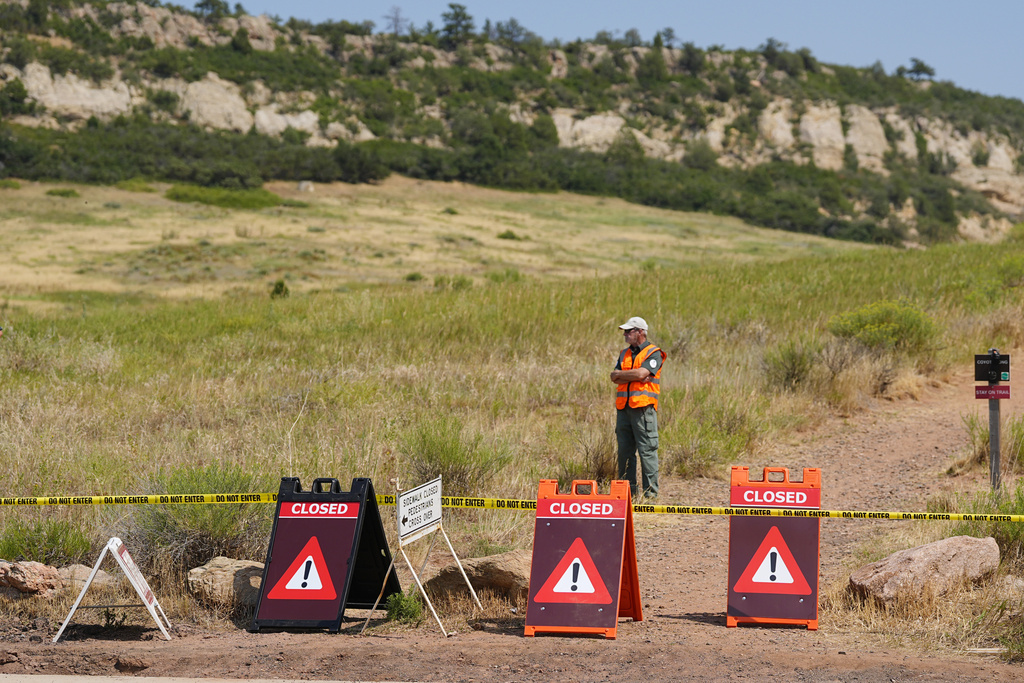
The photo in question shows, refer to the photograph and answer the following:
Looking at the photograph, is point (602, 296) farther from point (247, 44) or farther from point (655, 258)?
point (247, 44)

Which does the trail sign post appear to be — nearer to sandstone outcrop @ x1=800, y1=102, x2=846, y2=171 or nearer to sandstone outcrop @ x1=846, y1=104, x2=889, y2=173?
sandstone outcrop @ x1=800, y1=102, x2=846, y2=171

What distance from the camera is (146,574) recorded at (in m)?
6.70

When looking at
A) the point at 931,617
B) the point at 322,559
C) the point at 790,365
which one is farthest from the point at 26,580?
the point at 790,365

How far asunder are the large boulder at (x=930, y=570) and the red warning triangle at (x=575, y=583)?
1.69 meters

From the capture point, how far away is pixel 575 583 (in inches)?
223

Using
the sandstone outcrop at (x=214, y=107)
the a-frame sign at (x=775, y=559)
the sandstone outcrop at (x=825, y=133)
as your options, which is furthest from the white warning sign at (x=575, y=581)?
the sandstone outcrop at (x=825, y=133)

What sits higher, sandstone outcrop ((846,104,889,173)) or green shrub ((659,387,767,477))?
sandstone outcrop ((846,104,889,173))

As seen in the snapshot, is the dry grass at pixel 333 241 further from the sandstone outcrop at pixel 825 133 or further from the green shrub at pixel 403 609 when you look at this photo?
the sandstone outcrop at pixel 825 133

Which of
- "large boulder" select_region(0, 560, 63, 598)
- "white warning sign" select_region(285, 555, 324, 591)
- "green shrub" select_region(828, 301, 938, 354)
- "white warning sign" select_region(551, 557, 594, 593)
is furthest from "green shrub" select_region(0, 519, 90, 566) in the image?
"green shrub" select_region(828, 301, 938, 354)

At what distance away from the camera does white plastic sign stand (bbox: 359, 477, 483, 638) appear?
571 centimetres

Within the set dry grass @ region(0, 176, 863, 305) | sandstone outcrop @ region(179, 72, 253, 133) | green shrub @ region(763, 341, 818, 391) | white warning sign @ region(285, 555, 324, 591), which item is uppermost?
sandstone outcrop @ region(179, 72, 253, 133)

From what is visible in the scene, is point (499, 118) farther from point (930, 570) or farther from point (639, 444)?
point (930, 570)

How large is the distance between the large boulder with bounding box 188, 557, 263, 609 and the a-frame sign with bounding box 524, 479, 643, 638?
188cm

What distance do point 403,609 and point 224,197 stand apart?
55.8 m
